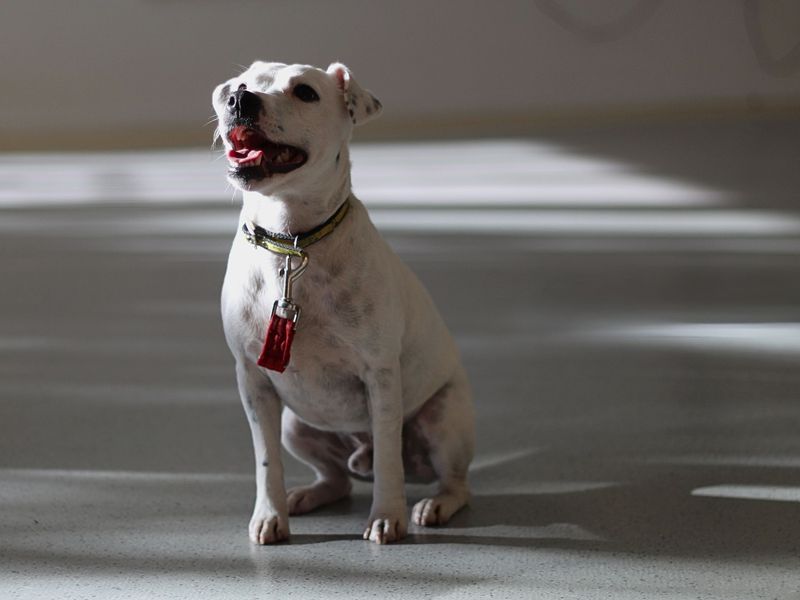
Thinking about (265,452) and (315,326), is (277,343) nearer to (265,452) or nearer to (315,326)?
(315,326)

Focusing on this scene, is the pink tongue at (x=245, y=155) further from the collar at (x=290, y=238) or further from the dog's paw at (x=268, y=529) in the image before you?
the dog's paw at (x=268, y=529)

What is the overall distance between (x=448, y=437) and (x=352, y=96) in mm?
741

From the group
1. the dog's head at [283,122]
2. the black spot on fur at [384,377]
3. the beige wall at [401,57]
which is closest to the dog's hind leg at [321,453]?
the black spot on fur at [384,377]

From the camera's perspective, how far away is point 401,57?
361 inches

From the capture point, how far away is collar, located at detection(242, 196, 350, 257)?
7.17 ft

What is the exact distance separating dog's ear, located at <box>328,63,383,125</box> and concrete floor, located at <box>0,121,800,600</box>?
816mm

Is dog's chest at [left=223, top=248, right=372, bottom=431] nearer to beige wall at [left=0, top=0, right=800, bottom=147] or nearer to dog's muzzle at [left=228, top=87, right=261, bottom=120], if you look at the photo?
dog's muzzle at [left=228, top=87, right=261, bottom=120]

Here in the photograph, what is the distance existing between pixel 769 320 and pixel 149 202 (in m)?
3.92

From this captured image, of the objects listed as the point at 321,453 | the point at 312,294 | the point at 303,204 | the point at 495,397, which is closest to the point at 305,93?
the point at 303,204

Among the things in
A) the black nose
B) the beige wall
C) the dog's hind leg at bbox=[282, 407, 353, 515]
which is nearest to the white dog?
the black nose

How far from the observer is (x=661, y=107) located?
9023 millimetres

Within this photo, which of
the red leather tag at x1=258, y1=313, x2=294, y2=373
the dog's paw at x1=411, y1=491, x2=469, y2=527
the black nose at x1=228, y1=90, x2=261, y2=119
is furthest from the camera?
the dog's paw at x1=411, y1=491, x2=469, y2=527

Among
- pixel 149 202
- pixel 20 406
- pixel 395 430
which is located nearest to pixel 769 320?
pixel 395 430

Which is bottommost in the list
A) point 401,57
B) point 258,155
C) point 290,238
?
point 290,238
